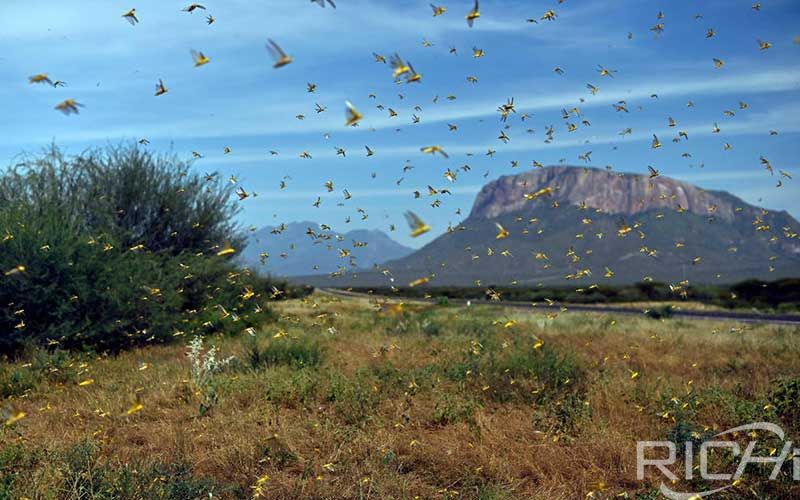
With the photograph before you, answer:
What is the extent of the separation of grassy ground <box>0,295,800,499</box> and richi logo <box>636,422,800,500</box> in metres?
0.14

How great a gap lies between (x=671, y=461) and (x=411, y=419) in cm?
384

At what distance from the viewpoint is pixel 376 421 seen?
10.3 meters

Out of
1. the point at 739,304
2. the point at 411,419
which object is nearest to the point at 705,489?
the point at 411,419

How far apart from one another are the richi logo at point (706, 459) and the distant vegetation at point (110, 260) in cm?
721

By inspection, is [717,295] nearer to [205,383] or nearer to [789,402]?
[789,402]

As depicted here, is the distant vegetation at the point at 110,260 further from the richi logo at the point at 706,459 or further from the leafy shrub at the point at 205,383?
the richi logo at the point at 706,459

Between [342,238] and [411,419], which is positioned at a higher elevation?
[342,238]

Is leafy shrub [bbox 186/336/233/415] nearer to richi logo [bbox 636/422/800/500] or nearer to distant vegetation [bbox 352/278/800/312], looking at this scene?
richi logo [bbox 636/422/800/500]

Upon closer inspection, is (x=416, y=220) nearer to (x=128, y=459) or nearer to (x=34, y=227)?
(x=128, y=459)

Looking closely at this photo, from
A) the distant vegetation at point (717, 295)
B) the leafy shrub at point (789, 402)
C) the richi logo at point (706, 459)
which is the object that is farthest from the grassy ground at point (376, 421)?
the distant vegetation at point (717, 295)

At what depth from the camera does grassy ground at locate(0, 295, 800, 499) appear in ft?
26.2

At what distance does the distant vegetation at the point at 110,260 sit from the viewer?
64.1 ft

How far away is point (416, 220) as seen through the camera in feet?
19.9

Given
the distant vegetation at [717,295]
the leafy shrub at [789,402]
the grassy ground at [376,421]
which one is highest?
the distant vegetation at [717,295]
